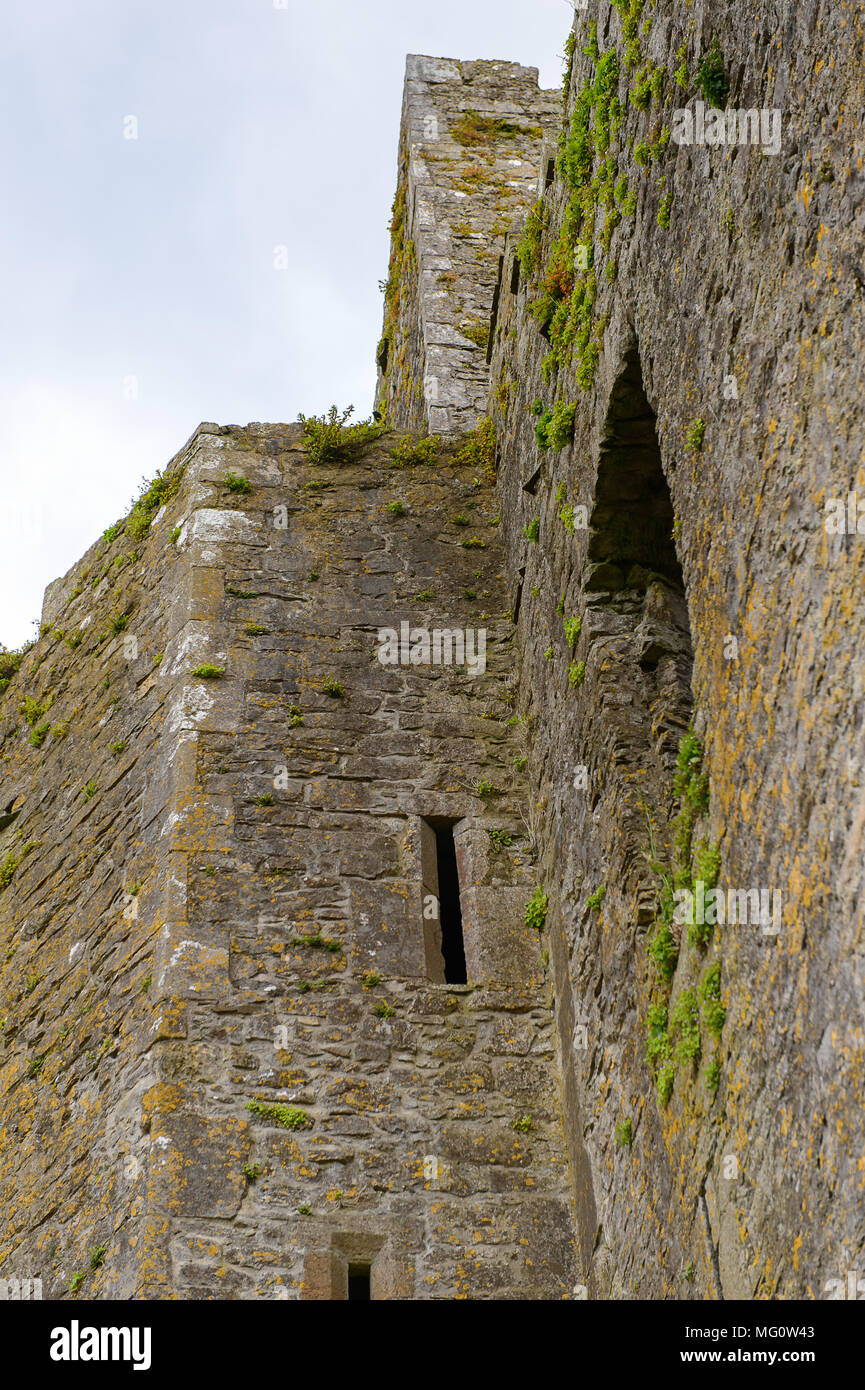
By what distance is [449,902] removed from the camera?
7344 millimetres

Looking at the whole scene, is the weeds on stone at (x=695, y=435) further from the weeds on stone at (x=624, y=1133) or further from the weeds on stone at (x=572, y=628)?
the weeds on stone at (x=624, y=1133)

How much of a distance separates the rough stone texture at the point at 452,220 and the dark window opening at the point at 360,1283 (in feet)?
18.2

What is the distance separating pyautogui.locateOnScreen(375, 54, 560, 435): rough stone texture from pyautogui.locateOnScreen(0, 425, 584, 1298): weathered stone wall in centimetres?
180

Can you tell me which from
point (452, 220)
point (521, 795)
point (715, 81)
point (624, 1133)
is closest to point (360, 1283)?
point (624, 1133)

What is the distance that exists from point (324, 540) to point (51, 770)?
2.19 meters

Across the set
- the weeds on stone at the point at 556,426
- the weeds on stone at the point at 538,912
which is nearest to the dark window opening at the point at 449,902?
the weeds on stone at the point at 538,912

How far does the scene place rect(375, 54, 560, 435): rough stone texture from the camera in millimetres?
10570

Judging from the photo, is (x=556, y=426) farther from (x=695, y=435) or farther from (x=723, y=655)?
(x=723, y=655)

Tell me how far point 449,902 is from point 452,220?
645 cm

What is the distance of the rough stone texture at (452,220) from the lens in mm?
10570

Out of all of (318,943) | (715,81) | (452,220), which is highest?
(452,220)

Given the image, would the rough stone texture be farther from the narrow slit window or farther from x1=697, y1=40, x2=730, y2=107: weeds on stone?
x1=697, y1=40, x2=730, y2=107: weeds on stone

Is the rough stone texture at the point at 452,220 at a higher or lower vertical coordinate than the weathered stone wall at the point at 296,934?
higher

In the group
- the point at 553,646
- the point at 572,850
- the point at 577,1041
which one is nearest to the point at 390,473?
the point at 553,646
